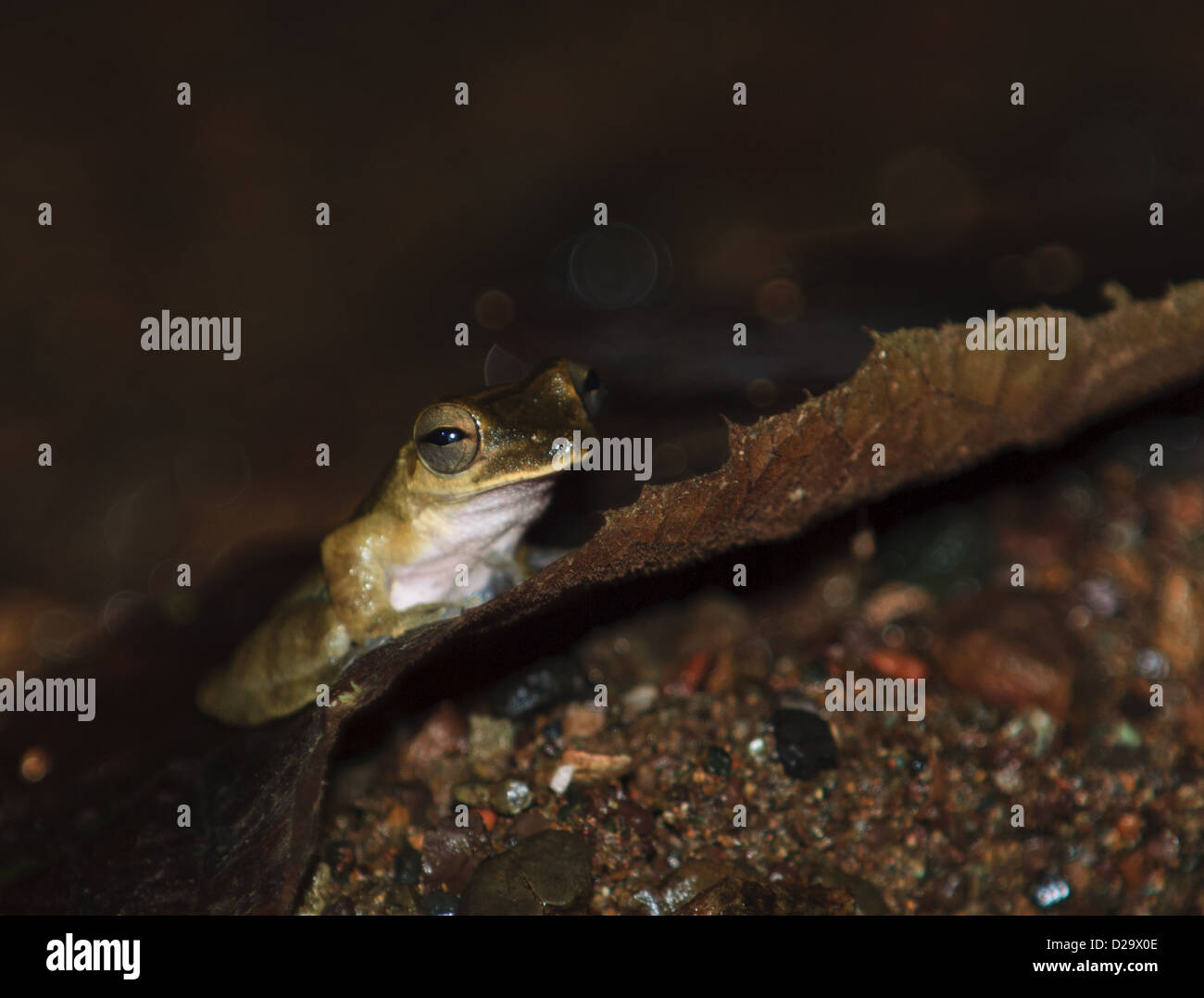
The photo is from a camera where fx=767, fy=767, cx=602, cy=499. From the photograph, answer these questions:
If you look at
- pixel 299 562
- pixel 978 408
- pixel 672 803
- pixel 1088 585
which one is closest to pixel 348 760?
pixel 672 803

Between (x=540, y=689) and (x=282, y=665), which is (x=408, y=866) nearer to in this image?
(x=540, y=689)

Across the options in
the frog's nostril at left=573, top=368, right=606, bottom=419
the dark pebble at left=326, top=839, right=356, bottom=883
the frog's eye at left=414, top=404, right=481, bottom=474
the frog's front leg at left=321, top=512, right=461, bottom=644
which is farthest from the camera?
the frog's front leg at left=321, top=512, right=461, bottom=644

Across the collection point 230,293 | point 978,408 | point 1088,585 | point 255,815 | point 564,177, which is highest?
point 564,177

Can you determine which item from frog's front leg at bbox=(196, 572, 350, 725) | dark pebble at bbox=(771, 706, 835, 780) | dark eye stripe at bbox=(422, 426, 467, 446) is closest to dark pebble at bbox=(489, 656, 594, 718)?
frog's front leg at bbox=(196, 572, 350, 725)

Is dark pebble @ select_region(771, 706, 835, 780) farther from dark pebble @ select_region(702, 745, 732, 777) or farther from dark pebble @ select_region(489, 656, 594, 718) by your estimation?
dark pebble @ select_region(489, 656, 594, 718)

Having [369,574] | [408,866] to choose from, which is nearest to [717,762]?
[408,866]
